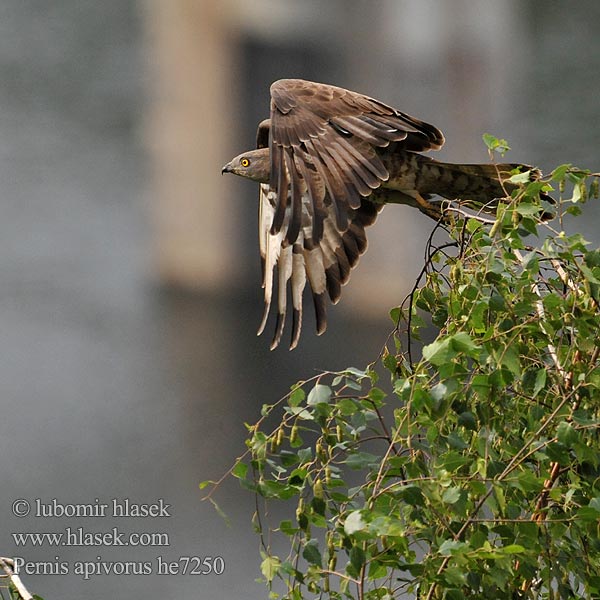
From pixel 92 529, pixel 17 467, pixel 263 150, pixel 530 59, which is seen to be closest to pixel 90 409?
pixel 17 467

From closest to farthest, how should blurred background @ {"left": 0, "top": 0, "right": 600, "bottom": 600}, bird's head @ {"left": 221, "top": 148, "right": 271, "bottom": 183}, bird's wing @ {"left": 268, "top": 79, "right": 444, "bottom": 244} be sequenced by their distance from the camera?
bird's wing @ {"left": 268, "top": 79, "right": 444, "bottom": 244} < bird's head @ {"left": 221, "top": 148, "right": 271, "bottom": 183} < blurred background @ {"left": 0, "top": 0, "right": 600, "bottom": 600}

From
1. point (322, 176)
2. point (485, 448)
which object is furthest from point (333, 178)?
point (485, 448)

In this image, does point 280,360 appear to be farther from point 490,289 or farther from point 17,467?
point 490,289

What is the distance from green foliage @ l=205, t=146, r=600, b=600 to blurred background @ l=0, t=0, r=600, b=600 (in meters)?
3.42

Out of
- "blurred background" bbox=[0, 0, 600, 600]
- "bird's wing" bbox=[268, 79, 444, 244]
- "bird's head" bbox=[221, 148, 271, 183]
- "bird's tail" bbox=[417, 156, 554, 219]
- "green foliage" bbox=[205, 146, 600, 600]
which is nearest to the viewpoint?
"green foliage" bbox=[205, 146, 600, 600]

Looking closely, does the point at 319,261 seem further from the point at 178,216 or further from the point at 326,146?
the point at 178,216

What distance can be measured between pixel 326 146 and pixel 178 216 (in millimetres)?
3734

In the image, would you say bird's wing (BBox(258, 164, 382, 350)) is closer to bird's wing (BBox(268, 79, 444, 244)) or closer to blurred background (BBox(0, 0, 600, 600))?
bird's wing (BBox(268, 79, 444, 244))

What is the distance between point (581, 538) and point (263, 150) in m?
1.27

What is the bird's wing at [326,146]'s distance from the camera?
5.57 feet

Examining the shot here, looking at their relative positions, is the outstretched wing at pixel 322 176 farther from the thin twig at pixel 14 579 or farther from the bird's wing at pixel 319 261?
the thin twig at pixel 14 579

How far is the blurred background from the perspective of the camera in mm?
4895

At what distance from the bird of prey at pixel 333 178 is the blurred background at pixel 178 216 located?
2.65 m

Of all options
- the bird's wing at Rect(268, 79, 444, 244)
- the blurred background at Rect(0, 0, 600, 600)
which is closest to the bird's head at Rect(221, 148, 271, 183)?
the bird's wing at Rect(268, 79, 444, 244)
